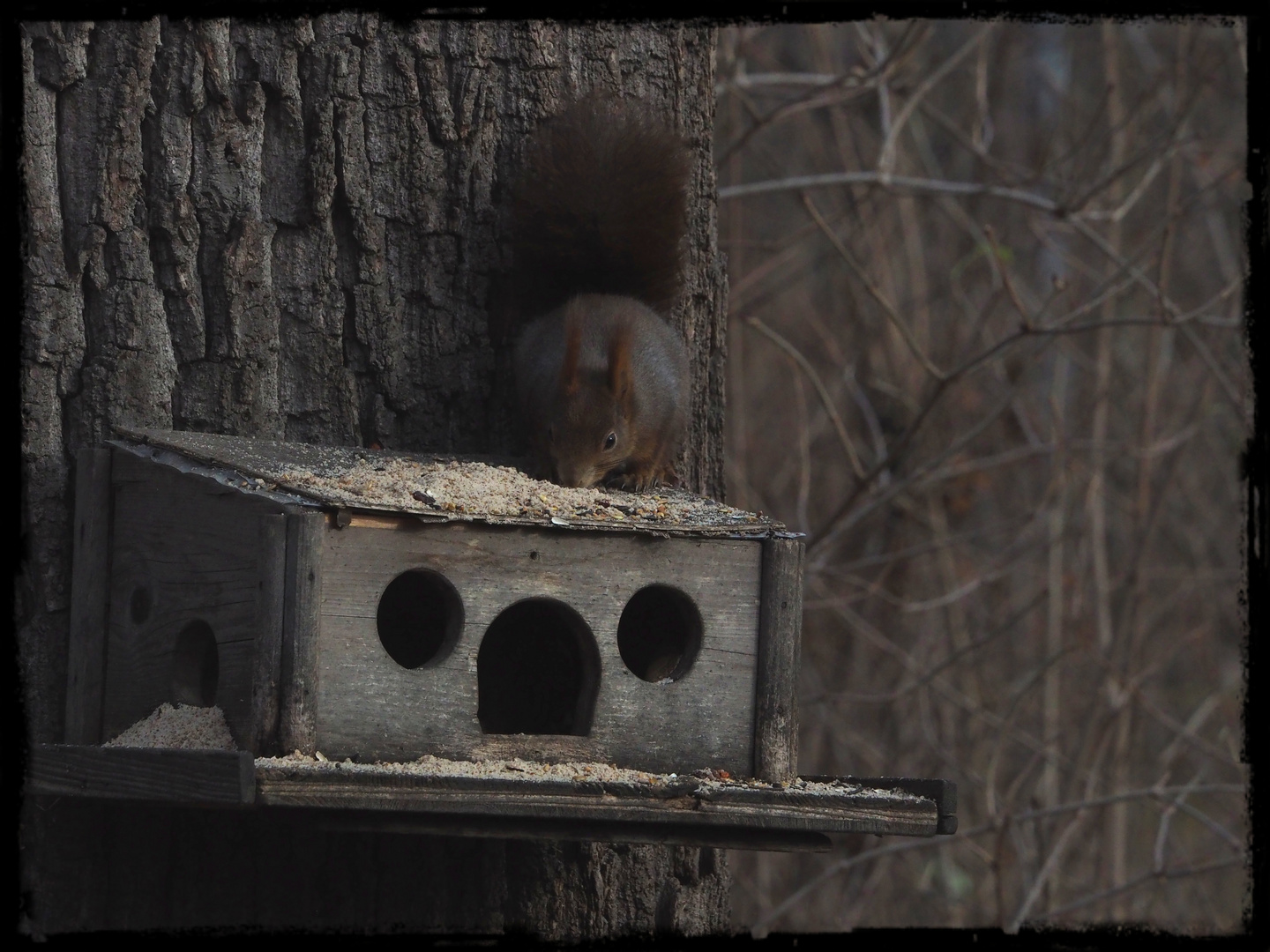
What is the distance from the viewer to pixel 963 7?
268cm

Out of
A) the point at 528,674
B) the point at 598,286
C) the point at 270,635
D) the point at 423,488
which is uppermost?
the point at 598,286

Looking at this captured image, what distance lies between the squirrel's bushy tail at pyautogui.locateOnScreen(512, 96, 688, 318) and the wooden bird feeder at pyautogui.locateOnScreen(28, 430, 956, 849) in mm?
514

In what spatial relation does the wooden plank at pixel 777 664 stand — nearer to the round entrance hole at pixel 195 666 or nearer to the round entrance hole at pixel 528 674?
the round entrance hole at pixel 528 674

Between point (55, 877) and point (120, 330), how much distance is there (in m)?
0.86

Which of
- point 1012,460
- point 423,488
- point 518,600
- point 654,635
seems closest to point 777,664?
point 654,635

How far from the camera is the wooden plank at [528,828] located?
2.00 meters

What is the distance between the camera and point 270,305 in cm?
264

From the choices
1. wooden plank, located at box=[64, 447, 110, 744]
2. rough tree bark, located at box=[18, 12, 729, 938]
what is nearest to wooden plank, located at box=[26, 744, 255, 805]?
wooden plank, located at box=[64, 447, 110, 744]

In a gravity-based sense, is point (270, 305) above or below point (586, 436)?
above

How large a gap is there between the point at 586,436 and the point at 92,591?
0.87 metres

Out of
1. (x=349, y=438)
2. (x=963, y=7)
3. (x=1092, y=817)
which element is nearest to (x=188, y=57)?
(x=349, y=438)

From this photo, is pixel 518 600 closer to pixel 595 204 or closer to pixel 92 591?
pixel 92 591

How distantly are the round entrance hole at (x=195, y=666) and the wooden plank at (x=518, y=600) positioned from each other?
30cm

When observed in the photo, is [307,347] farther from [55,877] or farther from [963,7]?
[963,7]
